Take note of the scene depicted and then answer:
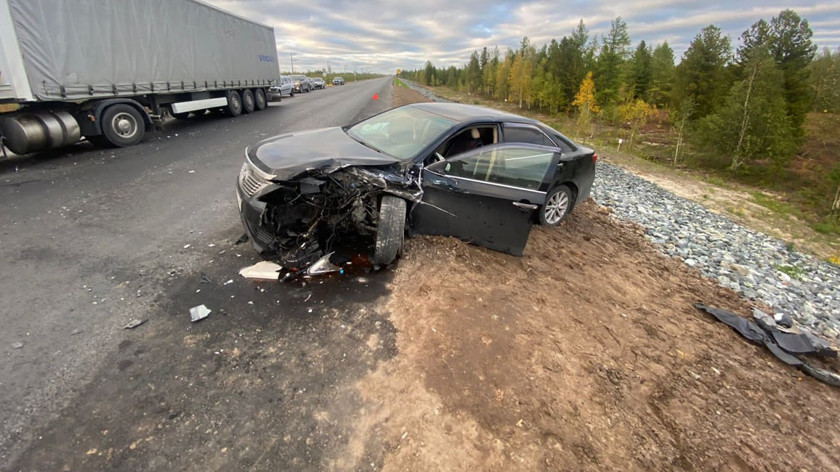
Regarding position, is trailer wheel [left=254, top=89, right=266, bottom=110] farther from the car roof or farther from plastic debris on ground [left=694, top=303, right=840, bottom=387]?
plastic debris on ground [left=694, top=303, right=840, bottom=387]

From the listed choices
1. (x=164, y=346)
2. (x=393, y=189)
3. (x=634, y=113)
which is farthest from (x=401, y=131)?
(x=634, y=113)

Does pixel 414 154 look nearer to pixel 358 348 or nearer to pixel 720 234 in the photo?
pixel 358 348

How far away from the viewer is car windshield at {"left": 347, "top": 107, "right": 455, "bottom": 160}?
4.55 m

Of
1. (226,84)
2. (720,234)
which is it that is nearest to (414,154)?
(720,234)

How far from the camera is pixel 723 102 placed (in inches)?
907

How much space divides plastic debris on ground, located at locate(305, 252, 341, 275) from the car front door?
39.1 inches

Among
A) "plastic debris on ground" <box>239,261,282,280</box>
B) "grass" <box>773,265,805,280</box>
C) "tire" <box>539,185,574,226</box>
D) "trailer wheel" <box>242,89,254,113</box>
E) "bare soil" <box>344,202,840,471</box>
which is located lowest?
"grass" <box>773,265,805,280</box>

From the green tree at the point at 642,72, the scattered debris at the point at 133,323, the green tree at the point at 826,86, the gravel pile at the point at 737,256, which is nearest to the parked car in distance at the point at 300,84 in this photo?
the green tree at the point at 642,72

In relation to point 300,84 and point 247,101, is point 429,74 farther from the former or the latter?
point 247,101

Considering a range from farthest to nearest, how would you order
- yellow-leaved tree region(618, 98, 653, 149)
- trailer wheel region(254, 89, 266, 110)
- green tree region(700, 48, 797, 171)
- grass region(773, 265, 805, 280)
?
yellow-leaved tree region(618, 98, 653, 149) → trailer wheel region(254, 89, 266, 110) → green tree region(700, 48, 797, 171) → grass region(773, 265, 805, 280)

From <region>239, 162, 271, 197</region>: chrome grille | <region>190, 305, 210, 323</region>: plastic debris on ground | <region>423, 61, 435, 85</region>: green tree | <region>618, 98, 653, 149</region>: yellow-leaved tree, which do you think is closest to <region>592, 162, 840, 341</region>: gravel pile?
<region>239, 162, 271, 197</region>: chrome grille

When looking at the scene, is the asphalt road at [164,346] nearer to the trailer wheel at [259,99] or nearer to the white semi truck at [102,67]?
the white semi truck at [102,67]

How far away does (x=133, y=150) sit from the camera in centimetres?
922

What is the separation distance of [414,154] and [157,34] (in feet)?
36.3
